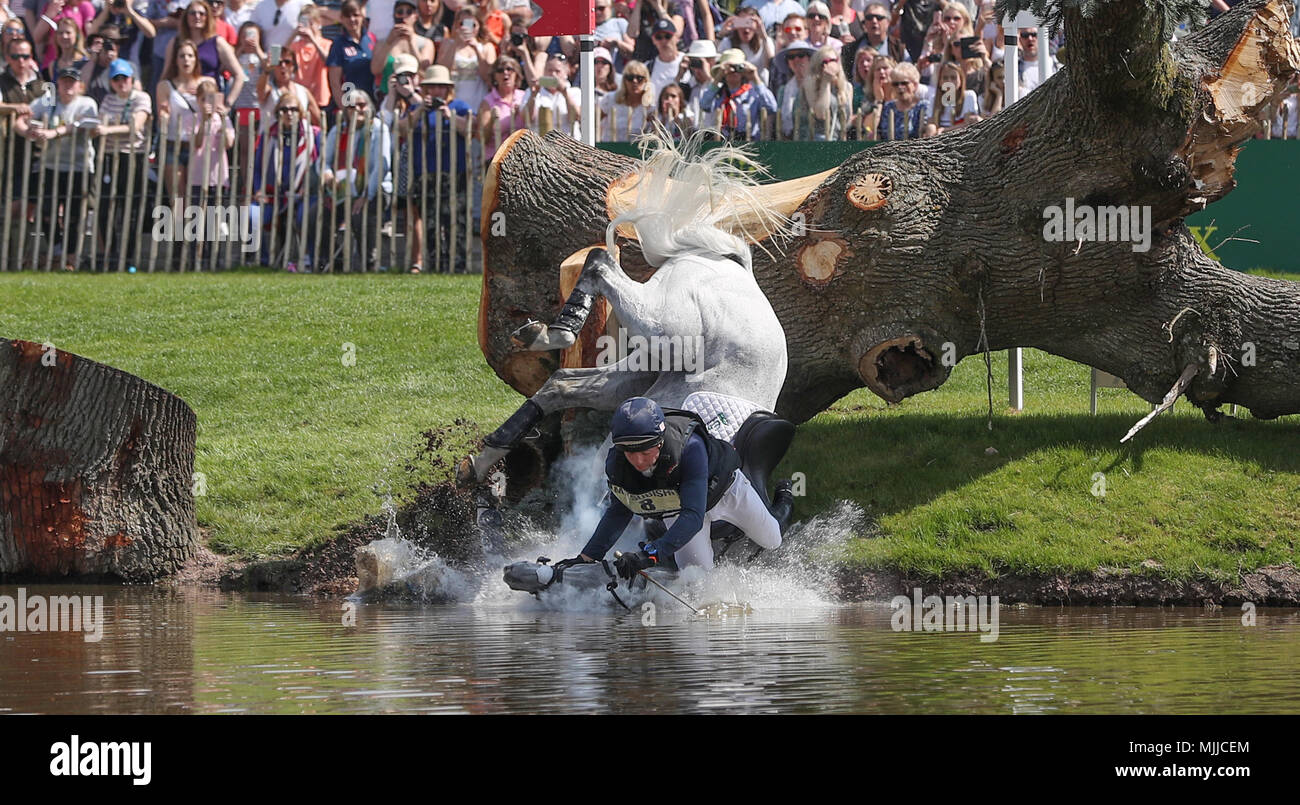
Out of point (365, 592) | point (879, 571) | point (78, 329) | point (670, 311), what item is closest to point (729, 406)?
point (670, 311)

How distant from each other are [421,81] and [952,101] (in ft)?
19.3

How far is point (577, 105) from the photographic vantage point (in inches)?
741

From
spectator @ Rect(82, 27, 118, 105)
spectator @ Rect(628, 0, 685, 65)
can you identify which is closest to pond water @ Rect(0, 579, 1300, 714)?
spectator @ Rect(628, 0, 685, 65)

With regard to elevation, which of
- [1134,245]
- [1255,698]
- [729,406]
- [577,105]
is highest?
[577,105]

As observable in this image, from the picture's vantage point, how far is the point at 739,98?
18234 mm

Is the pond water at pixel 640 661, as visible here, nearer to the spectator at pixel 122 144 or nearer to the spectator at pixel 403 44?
the spectator at pixel 122 144

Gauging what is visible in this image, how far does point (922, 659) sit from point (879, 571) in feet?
10.5

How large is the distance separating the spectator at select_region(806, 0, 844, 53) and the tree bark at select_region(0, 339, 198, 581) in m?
9.98

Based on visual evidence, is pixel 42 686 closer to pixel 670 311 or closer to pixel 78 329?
pixel 670 311

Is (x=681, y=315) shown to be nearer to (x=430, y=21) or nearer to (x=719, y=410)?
(x=719, y=410)

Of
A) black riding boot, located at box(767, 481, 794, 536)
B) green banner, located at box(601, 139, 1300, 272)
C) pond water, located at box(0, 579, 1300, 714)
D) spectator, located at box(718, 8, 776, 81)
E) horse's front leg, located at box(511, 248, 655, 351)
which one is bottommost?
pond water, located at box(0, 579, 1300, 714)

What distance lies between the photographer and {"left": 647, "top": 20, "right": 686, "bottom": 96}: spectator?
770 inches

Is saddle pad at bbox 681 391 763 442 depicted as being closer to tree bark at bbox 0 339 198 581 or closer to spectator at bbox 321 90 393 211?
tree bark at bbox 0 339 198 581

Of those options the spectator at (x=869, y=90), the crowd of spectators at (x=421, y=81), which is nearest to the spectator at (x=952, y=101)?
the crowd of spectators at (x=421, y=81)
